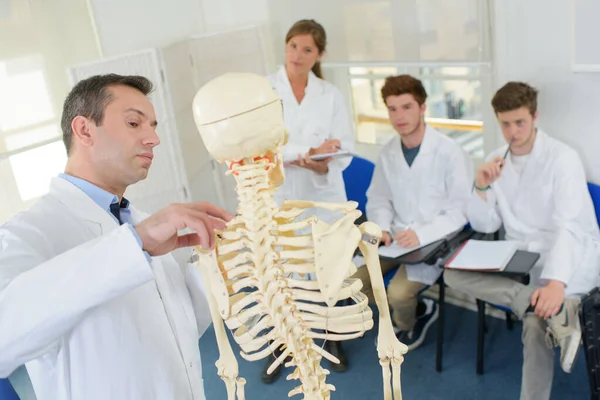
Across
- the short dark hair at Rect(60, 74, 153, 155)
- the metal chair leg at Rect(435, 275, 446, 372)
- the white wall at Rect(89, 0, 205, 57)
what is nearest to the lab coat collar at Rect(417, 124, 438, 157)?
the metal chair leg at Rect(435, 275, 446, 372)

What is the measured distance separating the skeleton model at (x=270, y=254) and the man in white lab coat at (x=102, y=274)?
0.09m

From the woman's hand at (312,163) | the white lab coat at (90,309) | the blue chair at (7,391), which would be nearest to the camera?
the white lab coat at (90,309)

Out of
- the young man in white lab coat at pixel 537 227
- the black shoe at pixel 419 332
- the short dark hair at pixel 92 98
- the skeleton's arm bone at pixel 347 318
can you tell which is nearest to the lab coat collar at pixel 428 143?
the young man in white lab coat at pixel 537 227

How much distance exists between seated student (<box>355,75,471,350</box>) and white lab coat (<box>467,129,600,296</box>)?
0.17m

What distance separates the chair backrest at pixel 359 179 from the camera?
10.4ft

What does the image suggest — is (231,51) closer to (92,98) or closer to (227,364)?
(92,98)

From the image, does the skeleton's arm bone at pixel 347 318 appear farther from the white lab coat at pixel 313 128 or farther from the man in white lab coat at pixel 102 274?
the white lab coat at pixel 313 128

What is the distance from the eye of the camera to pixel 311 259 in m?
1.28

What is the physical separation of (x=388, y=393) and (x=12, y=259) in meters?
0.87

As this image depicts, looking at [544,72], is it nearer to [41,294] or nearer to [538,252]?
[538,252]

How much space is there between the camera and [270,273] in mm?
1281

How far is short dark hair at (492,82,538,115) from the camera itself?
2.38 metres

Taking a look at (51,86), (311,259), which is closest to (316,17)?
(51,86)

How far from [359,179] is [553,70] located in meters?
1.13
